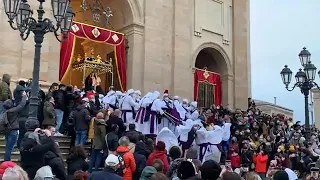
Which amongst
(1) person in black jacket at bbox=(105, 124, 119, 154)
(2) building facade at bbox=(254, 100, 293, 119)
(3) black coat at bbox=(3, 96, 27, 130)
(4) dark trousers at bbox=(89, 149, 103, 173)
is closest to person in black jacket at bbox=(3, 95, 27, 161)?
(3) black coat at bbox=(3, 96, 27, 130)

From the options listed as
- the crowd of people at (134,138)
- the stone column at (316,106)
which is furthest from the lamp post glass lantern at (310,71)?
the stone column at (316,106)

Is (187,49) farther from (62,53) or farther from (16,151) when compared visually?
(16,151)

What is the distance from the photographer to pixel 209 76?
25.4 metres

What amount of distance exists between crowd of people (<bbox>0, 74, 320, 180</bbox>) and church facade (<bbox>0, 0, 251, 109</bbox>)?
3.61 metres

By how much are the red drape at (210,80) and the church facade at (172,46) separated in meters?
0.33

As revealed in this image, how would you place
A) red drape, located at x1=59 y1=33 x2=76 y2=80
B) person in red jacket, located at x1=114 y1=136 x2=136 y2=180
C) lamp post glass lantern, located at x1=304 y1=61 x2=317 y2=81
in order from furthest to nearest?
red drape, located at x1=59 y1=33 x2=76 y2=80 → lamp post glass lantern, located at x1=304 y1=61 x2=317 y2=81 → person in red jacket, located at x1=114 y1=136 x2=136 y2=180

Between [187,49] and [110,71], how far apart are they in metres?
4.37

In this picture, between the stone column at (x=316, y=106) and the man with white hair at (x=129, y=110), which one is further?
the stone column at (x=316, y=106)

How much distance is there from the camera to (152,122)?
14.6 meters

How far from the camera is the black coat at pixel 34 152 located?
6957mm

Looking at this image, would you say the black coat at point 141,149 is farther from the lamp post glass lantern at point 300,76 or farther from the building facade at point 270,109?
the building facade at point 270,109

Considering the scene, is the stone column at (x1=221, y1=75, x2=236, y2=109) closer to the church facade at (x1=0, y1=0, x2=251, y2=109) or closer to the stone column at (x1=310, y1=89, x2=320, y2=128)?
the church facade at (x1=0, y1=0, x2=251, y2=109)

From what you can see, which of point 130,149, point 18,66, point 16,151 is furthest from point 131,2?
point 130,149

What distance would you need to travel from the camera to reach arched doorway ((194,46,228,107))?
2459cm
